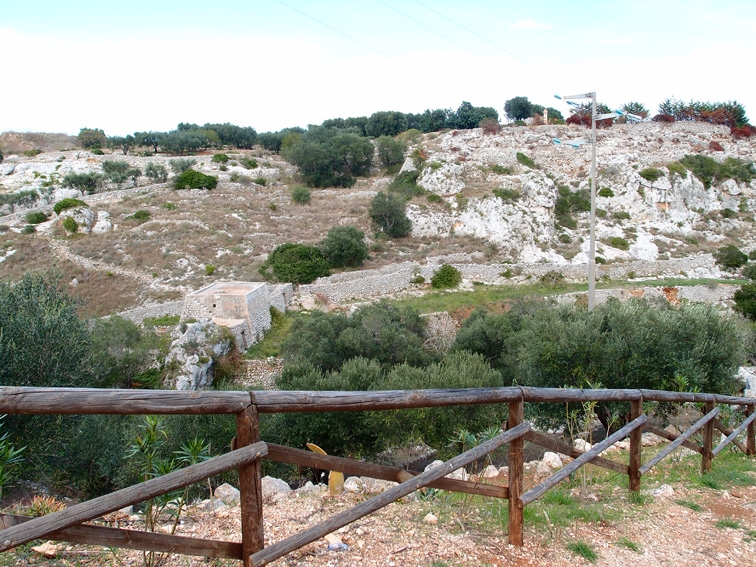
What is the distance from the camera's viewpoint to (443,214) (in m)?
35.1

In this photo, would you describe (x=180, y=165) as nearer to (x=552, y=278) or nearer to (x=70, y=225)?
(x=70, y=225)

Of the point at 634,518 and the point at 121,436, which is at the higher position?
the point at 634,518

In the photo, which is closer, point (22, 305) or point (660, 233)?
point (22, 305)

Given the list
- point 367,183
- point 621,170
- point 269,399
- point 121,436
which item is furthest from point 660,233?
point 269,399

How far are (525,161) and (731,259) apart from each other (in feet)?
57.4

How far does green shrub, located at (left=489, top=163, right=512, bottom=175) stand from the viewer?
133 ft

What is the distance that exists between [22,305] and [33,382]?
65.3 inches

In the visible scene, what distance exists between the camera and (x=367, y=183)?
147ft

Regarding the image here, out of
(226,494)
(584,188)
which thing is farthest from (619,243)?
(226,494)

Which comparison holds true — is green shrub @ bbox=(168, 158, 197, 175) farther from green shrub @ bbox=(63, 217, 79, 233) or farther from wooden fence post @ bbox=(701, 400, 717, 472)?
wooden fence post @ bbox=(701, 400, 717, 472)

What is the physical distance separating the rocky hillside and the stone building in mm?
4368

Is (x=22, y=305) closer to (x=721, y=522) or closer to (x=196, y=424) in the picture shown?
(x=196, y=424)

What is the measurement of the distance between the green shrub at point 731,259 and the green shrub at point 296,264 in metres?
24.1

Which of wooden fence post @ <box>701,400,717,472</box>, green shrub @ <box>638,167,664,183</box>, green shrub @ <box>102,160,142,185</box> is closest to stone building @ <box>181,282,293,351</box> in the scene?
wooden fence post @ <box>701,400,717,472</box>
